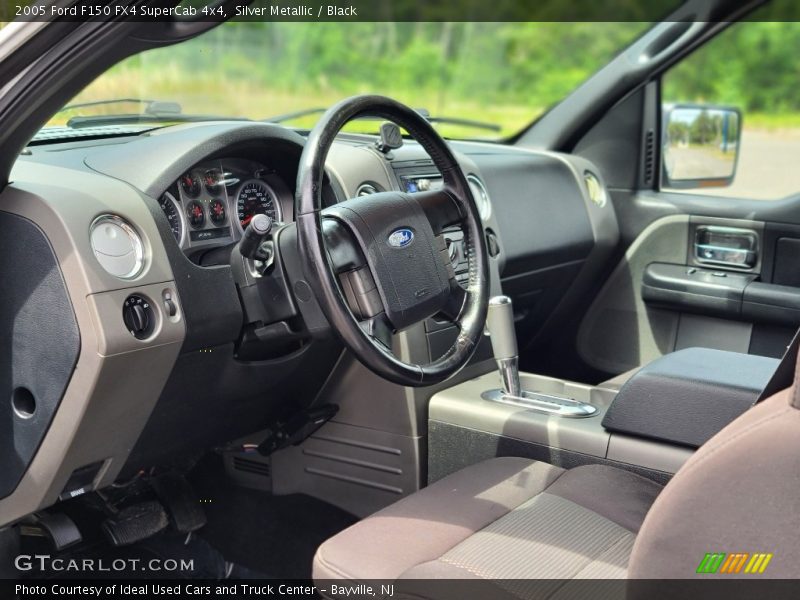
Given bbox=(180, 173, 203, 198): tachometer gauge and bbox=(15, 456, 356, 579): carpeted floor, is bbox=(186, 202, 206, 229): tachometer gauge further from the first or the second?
bbox=(15, 456, 356, 579): carpeted floor

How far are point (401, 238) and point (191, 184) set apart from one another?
1.58 feet

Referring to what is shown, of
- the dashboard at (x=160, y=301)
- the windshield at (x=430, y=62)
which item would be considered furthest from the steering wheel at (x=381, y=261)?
the windshield at (x=430, y=62)

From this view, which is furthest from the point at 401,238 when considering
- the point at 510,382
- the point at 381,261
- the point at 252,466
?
the point at 252,466

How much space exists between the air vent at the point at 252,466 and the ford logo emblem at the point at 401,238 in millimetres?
1051

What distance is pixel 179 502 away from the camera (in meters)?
2.32

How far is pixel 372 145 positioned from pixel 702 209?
1219 mm

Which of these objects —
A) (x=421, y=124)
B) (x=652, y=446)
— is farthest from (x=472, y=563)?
(x=421, y=124)

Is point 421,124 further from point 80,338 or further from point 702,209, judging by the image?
point 702,209

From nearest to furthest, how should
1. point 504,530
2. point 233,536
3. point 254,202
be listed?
point 504,530 < point 254,202 < point 233,536

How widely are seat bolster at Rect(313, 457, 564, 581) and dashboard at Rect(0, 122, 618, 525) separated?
0.36 m

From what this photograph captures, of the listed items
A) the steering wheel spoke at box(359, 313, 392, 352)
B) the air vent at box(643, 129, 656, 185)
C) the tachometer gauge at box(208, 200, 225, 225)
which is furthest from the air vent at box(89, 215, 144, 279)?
the air vent at box(643, 129, 656, 185)

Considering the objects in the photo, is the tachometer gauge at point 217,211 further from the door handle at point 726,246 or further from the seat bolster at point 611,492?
the door handle at point 726,246

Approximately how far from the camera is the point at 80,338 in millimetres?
1607

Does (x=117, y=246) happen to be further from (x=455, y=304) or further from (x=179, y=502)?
(x=179, y=502)
